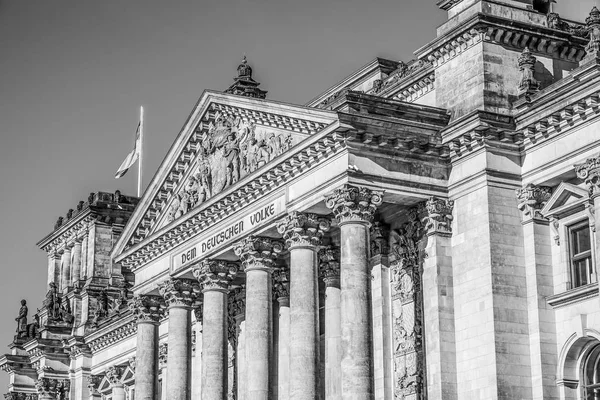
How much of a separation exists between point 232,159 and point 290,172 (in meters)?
4.47

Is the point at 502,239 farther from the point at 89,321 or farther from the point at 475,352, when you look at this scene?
the point at 89,321

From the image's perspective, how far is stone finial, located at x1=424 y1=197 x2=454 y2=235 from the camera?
39906mm

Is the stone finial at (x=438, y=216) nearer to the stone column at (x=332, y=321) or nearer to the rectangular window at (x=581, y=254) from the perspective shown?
the rectangular window at (x=581, y=254)

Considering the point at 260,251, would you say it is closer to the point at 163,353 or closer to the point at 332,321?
the point at 332,321

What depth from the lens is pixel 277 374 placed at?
1919 inches

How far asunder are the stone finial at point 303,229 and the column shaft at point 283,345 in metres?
6.62

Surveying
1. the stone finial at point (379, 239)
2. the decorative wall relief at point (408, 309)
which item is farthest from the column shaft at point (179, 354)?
the decorative wall relief at point (408, 309)

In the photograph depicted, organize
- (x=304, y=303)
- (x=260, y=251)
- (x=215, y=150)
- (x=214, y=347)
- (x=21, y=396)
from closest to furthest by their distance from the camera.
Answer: (x=304, y=303) → (x=260, y=251) → (x=214, y=347) → (x=215, y=150) → (x=21, y=396)

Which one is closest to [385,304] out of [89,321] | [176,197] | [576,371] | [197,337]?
[576,371]

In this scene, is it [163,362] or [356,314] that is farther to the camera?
[163,362]

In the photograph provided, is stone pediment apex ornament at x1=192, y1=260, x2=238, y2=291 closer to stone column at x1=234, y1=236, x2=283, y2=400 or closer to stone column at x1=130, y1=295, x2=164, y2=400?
stone column at x1=234, y1=236, x2=283, y2=400

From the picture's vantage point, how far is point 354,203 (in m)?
38.9


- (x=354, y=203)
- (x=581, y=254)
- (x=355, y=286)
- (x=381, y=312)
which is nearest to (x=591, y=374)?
(x=581, y=254)

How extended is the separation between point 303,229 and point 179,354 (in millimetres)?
11073
